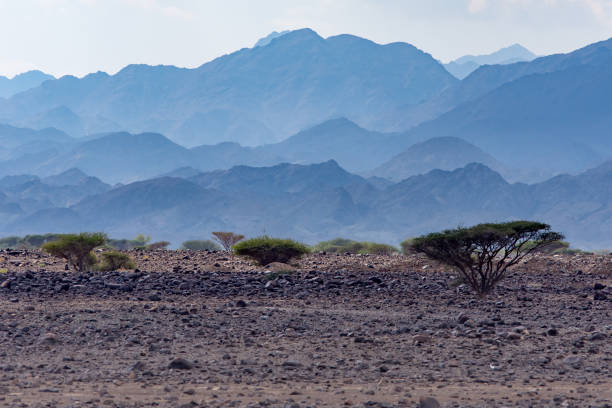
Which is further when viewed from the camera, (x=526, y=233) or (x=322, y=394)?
(x=526, y=233)

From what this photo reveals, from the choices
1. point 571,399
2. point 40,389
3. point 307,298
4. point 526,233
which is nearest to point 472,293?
point 526,233

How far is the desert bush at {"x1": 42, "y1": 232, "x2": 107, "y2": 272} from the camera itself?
24.4 meters

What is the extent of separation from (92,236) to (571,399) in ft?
60.8

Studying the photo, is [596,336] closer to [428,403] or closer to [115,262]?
[428,403]

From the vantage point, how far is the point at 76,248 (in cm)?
2470

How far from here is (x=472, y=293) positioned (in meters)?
18.9

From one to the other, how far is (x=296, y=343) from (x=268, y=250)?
44.6 ft

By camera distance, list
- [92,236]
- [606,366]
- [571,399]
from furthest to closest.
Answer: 1. [92,236]
2. [606,366]
3. [571,399]

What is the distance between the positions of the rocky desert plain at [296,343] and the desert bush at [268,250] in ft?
16.6

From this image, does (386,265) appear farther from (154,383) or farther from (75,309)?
(154,383)

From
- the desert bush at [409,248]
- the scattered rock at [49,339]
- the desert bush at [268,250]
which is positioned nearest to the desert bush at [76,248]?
the desert bush at [268,250]

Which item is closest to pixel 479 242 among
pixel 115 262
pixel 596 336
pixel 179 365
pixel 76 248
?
pixel 596 336

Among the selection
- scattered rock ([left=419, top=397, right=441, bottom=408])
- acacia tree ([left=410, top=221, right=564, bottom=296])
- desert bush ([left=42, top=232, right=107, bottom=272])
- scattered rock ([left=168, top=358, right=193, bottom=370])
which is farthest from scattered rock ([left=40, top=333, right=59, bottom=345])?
desert bush ([left=42, top=232, right=107, bottom=272])

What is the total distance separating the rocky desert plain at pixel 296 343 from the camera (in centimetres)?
916
